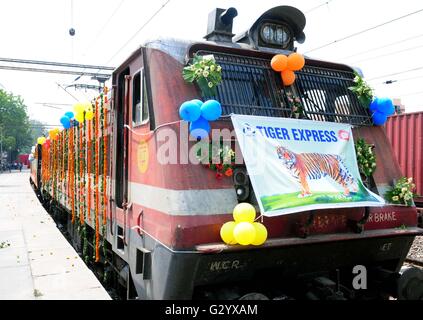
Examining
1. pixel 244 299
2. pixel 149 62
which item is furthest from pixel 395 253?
pixel 149 62

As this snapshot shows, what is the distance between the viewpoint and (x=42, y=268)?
6520 mm

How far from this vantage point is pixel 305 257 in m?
4.16

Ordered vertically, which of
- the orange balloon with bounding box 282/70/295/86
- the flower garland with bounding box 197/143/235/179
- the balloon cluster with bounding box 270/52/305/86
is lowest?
the flower garland with bounding box 197/143/235/179

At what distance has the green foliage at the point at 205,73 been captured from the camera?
402cm

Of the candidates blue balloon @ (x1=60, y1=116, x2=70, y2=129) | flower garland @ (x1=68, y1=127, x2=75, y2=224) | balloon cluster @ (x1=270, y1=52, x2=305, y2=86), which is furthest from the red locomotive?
blue balloon @ (x1=60, y1=116, x2=70, y2=129)

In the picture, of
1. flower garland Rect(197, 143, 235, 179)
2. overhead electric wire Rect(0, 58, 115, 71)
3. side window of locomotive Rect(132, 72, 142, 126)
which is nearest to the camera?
flower garland Rect(197, 143, 235, 179)

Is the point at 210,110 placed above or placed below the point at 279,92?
below

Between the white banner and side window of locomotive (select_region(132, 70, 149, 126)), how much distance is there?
0.96m

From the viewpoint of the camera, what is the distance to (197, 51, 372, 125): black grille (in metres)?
4.34

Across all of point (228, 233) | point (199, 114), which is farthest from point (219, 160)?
point (228, 233)

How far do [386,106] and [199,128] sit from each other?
94.2 inches

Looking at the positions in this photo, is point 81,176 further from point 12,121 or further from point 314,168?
point 12,121

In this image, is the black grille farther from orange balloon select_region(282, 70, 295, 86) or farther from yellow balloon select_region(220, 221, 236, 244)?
yellow balloon select_region(220, 221, 236, 244)
